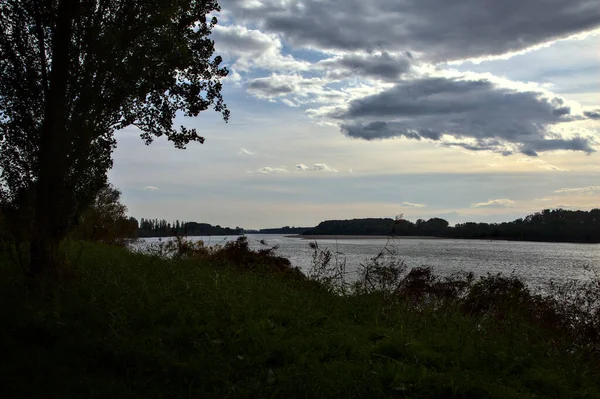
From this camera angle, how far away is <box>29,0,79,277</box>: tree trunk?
8.74 meters

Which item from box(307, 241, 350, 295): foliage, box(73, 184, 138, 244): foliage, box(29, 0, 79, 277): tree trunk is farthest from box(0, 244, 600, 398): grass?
box(73, 184, 138, 244): foliage

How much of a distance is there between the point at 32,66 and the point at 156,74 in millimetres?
2288

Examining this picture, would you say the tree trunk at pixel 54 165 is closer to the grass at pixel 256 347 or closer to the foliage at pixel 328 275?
the grass at pixel 256 347

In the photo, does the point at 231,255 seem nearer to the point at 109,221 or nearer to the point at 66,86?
the point at 66,86

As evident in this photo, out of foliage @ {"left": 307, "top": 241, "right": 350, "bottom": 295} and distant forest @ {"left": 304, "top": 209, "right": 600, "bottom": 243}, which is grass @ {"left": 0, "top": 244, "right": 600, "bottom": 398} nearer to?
foliage @ {"left": 307, "top": 241, "right": 350, "bottom": 295}

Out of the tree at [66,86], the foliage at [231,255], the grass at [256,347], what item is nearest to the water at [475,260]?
the foliage at [231,255]

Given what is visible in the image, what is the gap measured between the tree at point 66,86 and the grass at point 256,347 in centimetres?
163

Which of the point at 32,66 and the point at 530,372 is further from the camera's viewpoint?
the point at 32,66

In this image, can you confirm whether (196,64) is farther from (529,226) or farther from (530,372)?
(529,226)

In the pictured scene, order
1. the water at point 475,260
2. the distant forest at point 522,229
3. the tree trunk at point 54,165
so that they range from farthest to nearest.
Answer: the distant forest at point 522,229 → the water at point 475,260 → the tree trunk at point 54,165

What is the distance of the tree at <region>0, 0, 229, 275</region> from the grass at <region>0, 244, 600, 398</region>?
163 centimetres

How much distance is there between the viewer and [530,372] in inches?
230

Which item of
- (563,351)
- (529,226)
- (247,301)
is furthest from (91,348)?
(529,226)

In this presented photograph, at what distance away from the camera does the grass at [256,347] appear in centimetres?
512
